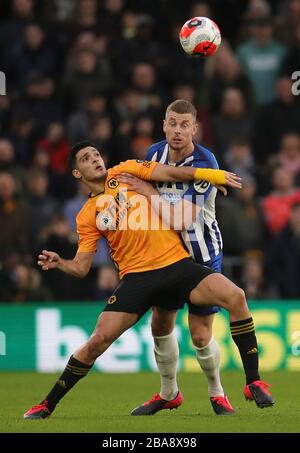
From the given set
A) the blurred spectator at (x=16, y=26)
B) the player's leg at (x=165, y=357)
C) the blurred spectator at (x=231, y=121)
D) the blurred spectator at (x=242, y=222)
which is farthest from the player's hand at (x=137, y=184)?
the blurred spectator at (x=16, y=26)

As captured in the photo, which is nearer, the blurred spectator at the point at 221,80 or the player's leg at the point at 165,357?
the player's leg at the point at 165,357

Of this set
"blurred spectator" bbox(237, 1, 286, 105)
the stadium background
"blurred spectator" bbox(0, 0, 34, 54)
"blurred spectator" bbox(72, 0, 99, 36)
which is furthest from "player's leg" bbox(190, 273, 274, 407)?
"blurred spectator" bbox(0, 0, 34, 54)

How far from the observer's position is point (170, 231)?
8.81m

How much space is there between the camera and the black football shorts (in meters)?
8.57

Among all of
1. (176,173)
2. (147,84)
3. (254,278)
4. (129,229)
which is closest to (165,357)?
(129,229)

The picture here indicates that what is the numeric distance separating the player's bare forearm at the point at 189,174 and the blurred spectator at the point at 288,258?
575cm

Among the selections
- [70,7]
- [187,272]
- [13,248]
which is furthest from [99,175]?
[70,7]

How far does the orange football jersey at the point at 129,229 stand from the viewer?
873 cm

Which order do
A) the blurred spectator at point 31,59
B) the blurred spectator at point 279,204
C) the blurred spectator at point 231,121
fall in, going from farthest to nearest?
the blurred spectator at point 31,59, the blurred spectator at point 231,121, the blurred spectator at point 279,204

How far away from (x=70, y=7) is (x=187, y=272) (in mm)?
10101

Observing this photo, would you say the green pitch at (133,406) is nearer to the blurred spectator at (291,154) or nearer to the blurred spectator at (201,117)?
the blurred spectator at (291,154)

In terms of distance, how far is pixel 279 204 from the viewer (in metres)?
14.9

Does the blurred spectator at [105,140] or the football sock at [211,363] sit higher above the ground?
the blurred spectator at [105,140]

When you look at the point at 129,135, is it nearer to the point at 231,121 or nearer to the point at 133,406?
the point at 231,121
